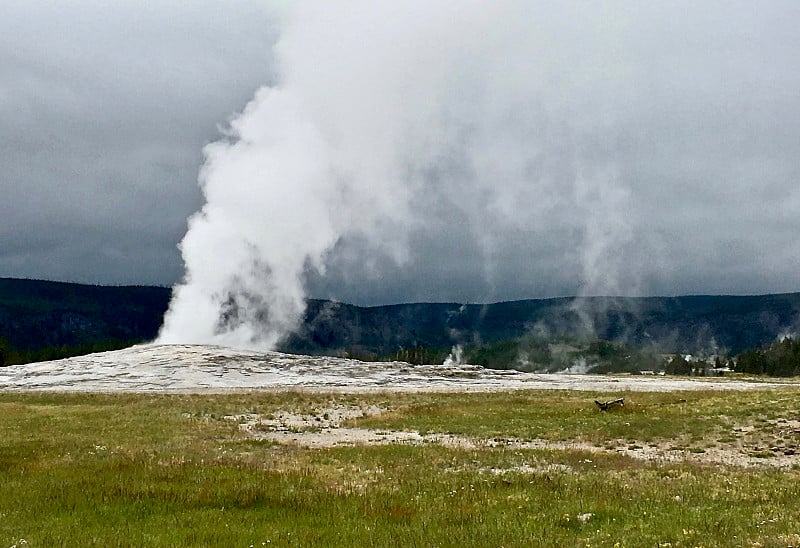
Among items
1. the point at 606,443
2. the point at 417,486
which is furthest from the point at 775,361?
the point at 417,486

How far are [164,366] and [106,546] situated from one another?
234 ft

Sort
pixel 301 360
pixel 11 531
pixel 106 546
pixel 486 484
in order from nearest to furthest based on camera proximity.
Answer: pixel 106 546, pixel 11 531, pixel 486 484, pixel 301 360

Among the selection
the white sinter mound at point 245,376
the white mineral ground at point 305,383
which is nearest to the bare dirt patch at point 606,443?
the white mineral ground at point 305,383

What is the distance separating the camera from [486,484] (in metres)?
17.7

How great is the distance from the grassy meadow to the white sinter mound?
34.0 meters

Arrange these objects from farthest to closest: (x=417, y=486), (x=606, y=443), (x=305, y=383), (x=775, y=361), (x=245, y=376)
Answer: (x=775, y=361) → (x=245, y=376) → (x=305, y=383) → (x=606, y=443) → (x=417, y=486)

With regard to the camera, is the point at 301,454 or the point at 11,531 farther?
the point at 301,454

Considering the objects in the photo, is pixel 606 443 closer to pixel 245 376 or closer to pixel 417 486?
pixel 417 486

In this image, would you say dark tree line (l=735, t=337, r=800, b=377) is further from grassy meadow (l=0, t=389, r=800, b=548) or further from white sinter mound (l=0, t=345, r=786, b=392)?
grassy meadow (l=0, t=389, r=800, b=548)

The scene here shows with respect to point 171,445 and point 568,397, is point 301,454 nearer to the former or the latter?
point 171,445

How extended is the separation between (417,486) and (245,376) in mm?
61939

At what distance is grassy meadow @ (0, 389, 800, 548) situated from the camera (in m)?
12.2

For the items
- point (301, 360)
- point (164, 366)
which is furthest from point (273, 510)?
point (301, 360)

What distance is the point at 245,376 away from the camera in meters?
76.6
